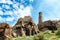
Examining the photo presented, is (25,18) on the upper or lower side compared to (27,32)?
upper

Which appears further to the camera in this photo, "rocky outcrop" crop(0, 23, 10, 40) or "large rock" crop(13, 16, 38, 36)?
"large rock" crop(13, 16, 38, 36)

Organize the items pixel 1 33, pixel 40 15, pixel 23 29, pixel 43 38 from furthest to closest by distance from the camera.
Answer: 1. pixel 40 15
2. pixel 23 29
3. pixel 1 33
4. pixel 43 38

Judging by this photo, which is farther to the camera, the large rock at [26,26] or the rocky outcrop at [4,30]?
the large rock at [26,26]

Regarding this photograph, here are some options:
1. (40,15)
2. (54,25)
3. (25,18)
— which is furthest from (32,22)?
(40,15)

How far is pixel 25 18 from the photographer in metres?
63.1

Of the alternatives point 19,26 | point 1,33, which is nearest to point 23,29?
point 19,26

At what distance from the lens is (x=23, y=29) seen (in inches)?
2338

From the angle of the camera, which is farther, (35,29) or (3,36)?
(35,29)

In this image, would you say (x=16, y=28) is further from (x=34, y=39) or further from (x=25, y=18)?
(x=34, y=39)

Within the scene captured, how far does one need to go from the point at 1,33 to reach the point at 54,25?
3298 cm

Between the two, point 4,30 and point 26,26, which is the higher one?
point 4,30

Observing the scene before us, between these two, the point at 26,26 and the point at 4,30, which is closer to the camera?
the point at 4,30

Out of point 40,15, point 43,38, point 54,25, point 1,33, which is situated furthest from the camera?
point 40,15

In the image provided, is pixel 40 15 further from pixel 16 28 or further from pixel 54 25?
pixel 16 28
